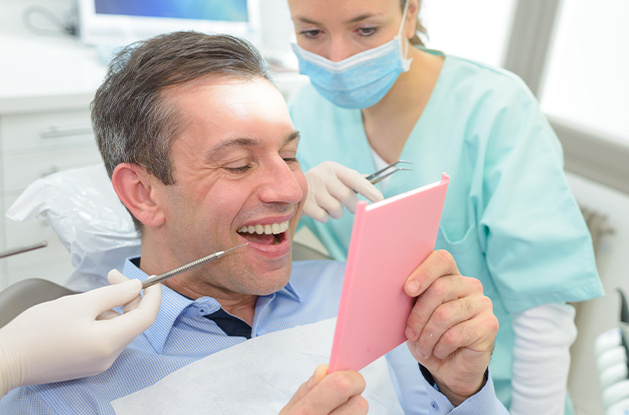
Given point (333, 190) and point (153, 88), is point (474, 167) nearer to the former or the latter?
point (333, 190)

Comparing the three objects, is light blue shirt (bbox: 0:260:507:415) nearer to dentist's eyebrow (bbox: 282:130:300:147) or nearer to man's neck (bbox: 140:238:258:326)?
man's neck (bbox: 140:238:258:326)

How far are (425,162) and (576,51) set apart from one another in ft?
4.24

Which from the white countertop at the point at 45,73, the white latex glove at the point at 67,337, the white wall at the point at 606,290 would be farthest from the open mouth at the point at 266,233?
the white wall at the point at 606,290

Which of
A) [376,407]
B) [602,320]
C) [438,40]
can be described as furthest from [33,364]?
[438,40]

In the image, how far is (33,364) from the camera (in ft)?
2.61

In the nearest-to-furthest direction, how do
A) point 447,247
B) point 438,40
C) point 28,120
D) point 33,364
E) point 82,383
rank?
point 33,364 < point 82,383 < point 447,247 < point 28,120 < point 438,40

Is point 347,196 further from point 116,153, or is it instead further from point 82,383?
point 82,383

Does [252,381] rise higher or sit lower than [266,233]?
lower

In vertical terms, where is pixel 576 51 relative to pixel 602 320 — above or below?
above

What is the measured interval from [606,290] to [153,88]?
186 cm

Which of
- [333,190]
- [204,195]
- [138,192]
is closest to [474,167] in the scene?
[333,190]

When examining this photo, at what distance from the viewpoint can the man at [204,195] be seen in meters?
0.97

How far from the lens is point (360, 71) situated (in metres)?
1.38

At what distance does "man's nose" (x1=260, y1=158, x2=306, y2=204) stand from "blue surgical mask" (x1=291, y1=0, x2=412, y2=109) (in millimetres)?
429
